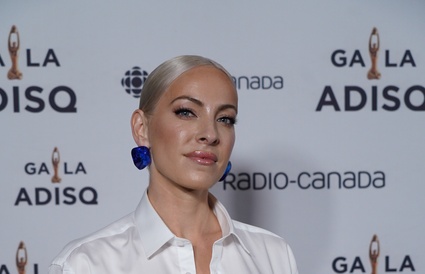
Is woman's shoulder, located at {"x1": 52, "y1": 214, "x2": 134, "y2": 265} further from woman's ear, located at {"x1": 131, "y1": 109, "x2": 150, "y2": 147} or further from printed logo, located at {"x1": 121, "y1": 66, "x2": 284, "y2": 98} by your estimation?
printed logo, located at {"x1": 121, "y1": 66, "x2": 284, "y2": 98}

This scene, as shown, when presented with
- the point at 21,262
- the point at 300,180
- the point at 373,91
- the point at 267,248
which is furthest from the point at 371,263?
the point at 21,262

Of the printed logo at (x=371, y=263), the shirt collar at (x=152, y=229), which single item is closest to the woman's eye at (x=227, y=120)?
the shirt collar at (x=152, y=229)

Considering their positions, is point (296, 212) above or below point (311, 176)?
below

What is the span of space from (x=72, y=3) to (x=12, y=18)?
0.70ft

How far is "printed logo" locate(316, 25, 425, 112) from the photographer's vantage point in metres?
1.68

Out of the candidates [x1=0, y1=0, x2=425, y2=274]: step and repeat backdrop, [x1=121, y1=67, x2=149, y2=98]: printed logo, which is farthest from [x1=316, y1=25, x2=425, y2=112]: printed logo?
[x1=121, y1=67, x2=149, y2=98]: printed logo

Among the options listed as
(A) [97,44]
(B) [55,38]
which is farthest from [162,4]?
(B) [55,38]

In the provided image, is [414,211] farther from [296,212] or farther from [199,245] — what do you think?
[199,245]

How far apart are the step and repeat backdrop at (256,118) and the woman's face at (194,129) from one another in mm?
679

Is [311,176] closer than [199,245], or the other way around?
[199,245]

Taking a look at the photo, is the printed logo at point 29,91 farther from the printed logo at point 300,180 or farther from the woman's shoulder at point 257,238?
the woman's shoulder at point 257,238

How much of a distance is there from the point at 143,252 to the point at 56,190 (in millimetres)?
790

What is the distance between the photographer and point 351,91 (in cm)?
169

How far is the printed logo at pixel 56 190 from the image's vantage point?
5.31 feet
